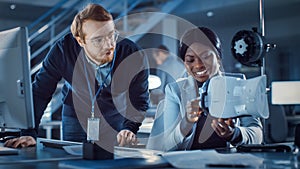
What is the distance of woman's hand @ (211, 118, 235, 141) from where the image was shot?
2.18m

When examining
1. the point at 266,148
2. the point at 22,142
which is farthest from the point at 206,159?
the point at 22,142

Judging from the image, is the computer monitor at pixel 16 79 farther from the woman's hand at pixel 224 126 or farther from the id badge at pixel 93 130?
the woman's hand at pixel 224 126

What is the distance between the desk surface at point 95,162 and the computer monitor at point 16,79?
0.22 metres

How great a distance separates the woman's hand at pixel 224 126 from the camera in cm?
218

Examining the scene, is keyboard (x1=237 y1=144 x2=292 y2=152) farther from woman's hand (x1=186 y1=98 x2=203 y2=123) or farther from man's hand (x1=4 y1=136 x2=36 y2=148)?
man's hand (x1=4 y1=136 x2=36 y2=148)

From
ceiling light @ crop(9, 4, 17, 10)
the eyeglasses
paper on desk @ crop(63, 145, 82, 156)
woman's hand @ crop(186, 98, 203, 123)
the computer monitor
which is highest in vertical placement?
ceiling light @ crop(9, 4, 17, 10)

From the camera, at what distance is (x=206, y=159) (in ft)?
6.02

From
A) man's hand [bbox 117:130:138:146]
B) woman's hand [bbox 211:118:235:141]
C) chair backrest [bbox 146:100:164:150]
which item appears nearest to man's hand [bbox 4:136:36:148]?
man's hand [bbox 117:130:138:146]

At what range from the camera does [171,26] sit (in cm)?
1002

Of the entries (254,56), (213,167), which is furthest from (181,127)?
(213,167)

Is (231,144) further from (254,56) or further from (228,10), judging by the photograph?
(228,10)

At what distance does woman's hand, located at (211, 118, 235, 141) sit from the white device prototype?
14cm

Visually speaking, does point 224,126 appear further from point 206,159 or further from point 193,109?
point 206,159

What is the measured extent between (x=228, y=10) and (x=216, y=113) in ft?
30.0
